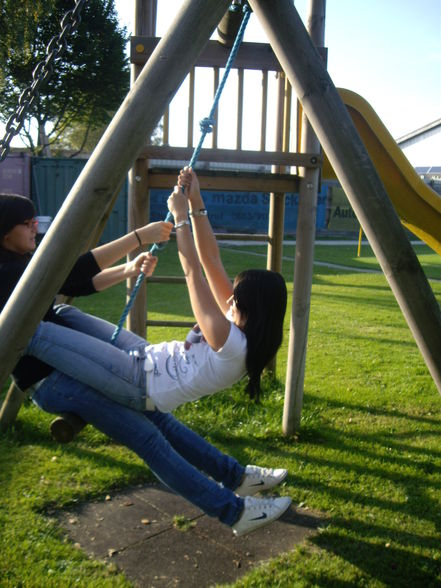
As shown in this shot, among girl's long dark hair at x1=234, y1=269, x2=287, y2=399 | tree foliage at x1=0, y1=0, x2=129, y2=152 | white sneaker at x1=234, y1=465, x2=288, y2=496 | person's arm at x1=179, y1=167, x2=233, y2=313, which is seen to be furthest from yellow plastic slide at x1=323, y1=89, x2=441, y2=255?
tree foliage at x1=0, y1=0, x2=129, y2=152

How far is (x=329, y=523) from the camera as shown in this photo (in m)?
3.09

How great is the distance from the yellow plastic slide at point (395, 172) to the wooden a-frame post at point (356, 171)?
1958 millimetres

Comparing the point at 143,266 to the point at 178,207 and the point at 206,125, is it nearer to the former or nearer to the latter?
the point at 178,207

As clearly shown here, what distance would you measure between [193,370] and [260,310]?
36cm

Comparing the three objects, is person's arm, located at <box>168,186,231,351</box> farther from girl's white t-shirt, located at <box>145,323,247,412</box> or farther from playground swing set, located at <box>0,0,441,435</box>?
playground swing set, located at <box>0,0,441,435</box>

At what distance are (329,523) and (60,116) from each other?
2861 centimetres

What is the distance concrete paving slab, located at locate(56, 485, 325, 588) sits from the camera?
2658 millimetres

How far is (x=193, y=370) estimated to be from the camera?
97.4 inches

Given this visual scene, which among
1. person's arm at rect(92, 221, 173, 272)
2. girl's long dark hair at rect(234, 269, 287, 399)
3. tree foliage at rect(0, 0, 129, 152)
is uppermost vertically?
tree foliage at rect(0, 0, 129, 152)

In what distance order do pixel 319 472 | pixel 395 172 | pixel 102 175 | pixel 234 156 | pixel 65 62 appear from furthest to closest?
pixel 65 62 < pixel 395 172 < pixel 234 156 < pixel 319 472 < pixel 102 175

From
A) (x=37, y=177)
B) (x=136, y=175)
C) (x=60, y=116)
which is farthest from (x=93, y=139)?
(x=136, y=175)

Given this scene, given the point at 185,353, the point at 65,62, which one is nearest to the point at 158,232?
the point at 185,353

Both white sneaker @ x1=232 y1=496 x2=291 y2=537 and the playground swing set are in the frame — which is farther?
white sneaker @ x1=232 y1=496 x2=291 y2=537

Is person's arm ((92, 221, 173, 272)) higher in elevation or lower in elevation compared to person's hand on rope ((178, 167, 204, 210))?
lower
